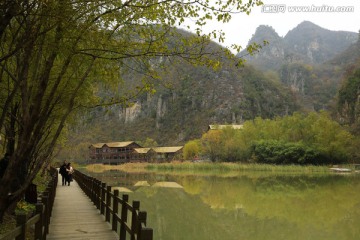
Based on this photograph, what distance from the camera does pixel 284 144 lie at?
65250mm

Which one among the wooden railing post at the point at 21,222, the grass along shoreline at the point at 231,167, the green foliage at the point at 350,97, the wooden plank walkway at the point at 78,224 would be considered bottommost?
the grass along shoreline at the point at 231,167

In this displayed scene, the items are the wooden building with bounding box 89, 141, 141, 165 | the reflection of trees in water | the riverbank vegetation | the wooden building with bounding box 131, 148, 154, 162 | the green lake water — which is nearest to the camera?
the green lake water

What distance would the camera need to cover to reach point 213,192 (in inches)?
1021

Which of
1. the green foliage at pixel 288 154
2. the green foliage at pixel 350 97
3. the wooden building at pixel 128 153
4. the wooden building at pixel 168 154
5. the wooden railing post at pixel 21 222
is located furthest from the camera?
the green foliage at pixel 350 97

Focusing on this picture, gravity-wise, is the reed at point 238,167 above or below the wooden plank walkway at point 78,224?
below

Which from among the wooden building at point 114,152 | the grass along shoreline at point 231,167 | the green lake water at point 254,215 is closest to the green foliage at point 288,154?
the grass along shoreline at point 231,167

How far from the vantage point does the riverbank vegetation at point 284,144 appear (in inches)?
2472

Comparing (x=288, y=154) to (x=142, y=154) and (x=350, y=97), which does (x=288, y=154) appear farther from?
(x=350, y=97)

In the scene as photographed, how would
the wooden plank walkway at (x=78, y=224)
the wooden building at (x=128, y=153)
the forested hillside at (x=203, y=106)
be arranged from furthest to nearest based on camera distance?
the forested hillside at (x=203, y=106) → the wooden building at (x=128, y=153) → the wooden plank walkway at (x=78, y=224)

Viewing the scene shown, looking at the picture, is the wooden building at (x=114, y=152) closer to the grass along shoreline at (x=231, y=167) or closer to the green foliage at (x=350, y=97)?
the grass along shoreline at (x=231, y=167)

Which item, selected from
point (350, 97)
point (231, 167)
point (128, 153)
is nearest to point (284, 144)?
point (231, 167)

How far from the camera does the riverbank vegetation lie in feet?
206

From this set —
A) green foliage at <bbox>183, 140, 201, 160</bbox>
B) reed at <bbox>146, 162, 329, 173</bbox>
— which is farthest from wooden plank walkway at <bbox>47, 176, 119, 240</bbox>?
green foliage at <bbox>183, 140, 201, 160</bbox>

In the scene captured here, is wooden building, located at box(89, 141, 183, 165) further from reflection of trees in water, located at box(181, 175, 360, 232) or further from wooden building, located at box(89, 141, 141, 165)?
reflection of trees in water, located at box(181, 175, 360, 232)
